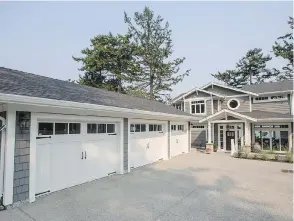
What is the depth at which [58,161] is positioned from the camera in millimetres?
5855

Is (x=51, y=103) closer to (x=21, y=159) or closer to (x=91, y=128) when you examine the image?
(x=21, y=159)

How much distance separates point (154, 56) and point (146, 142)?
18020 millimetres

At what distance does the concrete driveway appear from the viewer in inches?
170

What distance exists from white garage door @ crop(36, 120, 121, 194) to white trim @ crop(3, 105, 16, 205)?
2.35ft

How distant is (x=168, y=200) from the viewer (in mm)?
5230

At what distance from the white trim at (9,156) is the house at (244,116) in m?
12.6

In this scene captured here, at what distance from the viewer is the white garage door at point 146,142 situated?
9070 mm

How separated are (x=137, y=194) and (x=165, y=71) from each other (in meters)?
21.4

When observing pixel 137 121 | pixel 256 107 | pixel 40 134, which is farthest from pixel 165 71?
pixel 40 134

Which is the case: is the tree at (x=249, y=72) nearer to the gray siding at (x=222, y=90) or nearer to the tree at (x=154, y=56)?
the tree at (x=154, y=56)

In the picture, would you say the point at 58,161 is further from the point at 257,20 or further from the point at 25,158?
the point at 257,20

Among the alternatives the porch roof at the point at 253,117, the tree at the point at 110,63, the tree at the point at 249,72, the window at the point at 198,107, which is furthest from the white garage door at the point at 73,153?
the tree at the point at 249,72

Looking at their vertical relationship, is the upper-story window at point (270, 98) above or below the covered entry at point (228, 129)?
above

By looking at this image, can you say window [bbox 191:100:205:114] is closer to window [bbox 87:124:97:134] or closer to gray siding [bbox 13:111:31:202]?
window [bbox 87:124:97:134]
